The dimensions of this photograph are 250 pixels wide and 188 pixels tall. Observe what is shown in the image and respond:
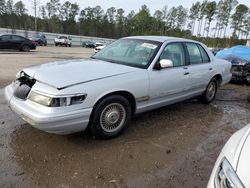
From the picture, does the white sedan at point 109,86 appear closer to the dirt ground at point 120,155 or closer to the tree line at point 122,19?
the dirt ground at point 120,155

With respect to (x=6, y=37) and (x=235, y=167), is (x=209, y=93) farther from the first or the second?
(x=6, y=37)

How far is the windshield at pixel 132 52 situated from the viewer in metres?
4.16

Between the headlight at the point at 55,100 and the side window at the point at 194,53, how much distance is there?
9.06 feet

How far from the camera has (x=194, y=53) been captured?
5.21 m

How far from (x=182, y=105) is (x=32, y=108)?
373 centimetres

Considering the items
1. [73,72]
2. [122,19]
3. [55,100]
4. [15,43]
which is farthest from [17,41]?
[122,19]

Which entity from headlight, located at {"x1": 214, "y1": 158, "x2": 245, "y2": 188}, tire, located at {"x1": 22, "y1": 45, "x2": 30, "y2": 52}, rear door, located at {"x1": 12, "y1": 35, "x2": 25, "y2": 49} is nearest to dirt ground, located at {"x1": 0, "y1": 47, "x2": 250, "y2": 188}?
headlight, located at {"x1": 214, "y1": 158, "x2": 245, "y2": 188}

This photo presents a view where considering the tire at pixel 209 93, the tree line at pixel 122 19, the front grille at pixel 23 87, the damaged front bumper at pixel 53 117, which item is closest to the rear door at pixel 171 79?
the tire at pixel 209 93

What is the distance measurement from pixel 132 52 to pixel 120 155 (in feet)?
6.44

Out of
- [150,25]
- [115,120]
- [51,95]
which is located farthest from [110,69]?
[150,25]

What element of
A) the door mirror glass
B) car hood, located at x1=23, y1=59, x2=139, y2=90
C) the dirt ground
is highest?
the door mirror glass

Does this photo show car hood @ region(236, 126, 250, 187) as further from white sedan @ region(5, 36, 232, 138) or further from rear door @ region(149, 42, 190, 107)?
rear door @ region(149, 42, 190, 107)

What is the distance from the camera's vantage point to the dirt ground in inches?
110

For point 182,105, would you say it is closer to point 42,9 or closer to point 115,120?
point 115,120
